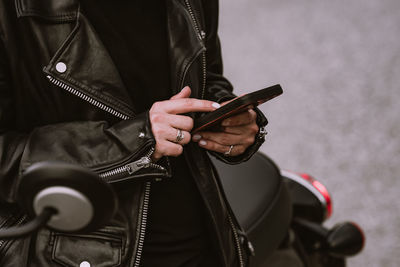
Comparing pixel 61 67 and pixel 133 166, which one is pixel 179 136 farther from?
pixel 61 67

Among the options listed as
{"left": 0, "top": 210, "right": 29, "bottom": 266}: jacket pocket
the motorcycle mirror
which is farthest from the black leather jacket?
the motorcycle mirror

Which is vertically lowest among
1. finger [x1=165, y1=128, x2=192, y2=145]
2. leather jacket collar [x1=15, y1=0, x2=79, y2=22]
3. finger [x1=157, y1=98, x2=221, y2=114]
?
finger [x1=165, y1=128, x2=192, y2=145]

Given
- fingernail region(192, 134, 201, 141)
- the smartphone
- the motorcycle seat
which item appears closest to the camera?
the smartphone

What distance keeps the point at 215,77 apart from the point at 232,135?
0.20m

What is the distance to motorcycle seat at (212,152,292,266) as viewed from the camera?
958 millimetres

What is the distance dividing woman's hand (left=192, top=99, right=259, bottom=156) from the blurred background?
1142 mm

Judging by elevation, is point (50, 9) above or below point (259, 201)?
above

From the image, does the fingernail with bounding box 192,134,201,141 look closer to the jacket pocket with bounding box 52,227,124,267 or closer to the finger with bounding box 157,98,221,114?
the finger with bounding box 157,98,221,114

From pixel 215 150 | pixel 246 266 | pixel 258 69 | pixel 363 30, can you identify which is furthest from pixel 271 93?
pixel 363 30

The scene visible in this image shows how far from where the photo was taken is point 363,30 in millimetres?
2949

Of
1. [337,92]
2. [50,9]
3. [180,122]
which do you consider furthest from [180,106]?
[337,92]

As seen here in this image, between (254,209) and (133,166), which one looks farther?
(254,209)

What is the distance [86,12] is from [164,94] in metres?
0.18

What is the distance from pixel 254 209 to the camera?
0.97m
